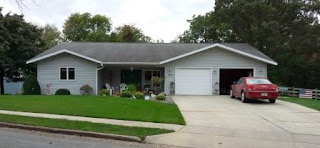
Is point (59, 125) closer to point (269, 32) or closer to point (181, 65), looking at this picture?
point (181, 65)

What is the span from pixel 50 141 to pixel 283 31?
32.2 metres

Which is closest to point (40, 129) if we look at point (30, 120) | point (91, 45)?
point (30, 120)

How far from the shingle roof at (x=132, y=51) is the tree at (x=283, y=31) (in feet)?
19.3

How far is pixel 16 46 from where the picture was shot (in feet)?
102

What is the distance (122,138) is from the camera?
10.3 m

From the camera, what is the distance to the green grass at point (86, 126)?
10.8m

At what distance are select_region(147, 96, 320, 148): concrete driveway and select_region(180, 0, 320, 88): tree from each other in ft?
64.5

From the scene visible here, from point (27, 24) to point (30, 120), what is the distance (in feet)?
74.1

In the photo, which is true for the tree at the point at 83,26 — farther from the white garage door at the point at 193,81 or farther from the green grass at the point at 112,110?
the green grass at the point at 112,110

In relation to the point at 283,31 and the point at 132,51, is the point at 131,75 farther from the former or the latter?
the point at 283,31

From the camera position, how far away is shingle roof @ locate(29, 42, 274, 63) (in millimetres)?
27859

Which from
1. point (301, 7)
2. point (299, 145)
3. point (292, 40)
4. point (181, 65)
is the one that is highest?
point (301, 7)

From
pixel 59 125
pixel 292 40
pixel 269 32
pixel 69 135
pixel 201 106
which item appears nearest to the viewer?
pixel 69 135

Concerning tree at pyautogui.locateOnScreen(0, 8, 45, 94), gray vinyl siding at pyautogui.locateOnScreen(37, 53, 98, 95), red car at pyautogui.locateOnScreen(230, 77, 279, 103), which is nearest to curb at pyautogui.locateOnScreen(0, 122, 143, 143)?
red car at pyautogui.locateOnScreen(230, 77, 279, 103)
